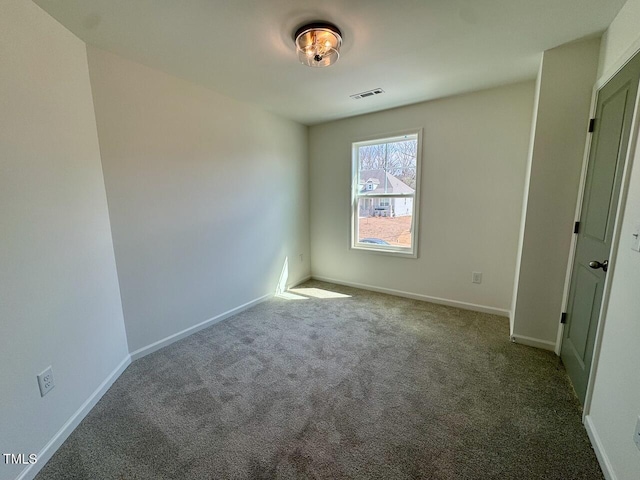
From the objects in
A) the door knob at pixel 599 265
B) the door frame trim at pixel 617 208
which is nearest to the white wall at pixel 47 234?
the door frame trim at pixel 617 208

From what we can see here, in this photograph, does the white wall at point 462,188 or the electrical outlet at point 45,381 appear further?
the white wall at point 462,188

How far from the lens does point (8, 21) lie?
1274 mm

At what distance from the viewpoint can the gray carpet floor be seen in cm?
131

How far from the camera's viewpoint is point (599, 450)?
1.31 meters

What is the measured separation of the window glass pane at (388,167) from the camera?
3.27m

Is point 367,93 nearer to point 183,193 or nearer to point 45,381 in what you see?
point 183,193

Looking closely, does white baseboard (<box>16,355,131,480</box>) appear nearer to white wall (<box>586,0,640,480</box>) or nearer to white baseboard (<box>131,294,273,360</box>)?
white baseboard (<box>131,294,273,360</box>)

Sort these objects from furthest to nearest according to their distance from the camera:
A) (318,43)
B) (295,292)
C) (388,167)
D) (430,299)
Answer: (295,292) < (388,167) < (430,299) < (318,43)

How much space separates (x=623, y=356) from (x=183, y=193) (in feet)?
10.2

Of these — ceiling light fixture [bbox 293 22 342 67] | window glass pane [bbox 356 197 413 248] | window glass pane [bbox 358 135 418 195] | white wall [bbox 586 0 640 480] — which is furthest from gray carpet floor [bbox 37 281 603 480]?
ceiling light fixture [bbox 293 22 342 67]

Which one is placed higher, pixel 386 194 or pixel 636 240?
pixel 386 194

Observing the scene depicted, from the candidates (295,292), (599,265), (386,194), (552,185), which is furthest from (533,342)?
(295,292)

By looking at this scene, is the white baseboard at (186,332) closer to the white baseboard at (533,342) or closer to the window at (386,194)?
the window at (386,194)

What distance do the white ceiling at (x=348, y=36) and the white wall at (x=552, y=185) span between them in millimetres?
202
